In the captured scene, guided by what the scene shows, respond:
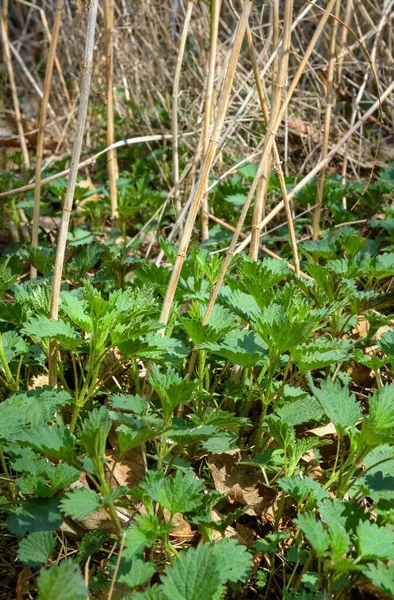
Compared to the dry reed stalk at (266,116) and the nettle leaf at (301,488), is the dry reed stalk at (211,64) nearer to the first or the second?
the dry reed stalk at (266,116)

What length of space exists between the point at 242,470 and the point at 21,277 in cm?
134

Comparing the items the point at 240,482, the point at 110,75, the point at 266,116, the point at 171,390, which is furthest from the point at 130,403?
the point at 110,75

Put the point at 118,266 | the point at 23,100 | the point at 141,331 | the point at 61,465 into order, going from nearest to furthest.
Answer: the point at 61,465 < the point at 141,331 < the point at 118,266 < the point at 23,100

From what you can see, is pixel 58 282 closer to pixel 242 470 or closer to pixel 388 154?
pixel 242 470

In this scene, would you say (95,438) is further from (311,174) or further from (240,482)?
(311,174)

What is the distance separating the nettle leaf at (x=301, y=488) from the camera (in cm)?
141

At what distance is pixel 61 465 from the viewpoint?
1.37m

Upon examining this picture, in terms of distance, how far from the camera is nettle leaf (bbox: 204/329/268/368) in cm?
157

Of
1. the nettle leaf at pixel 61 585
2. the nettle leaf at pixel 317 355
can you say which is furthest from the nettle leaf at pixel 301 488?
the nettle leaf at pixel 61 585

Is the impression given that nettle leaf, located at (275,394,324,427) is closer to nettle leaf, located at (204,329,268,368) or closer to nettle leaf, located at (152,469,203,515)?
nettle leaf, located at (204,329,268,368)

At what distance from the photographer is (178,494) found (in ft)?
4.21

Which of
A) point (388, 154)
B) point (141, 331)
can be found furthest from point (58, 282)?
point (388, 154)

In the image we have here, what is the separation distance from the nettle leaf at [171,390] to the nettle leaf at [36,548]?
1.06 ft

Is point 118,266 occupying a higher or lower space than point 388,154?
higher
